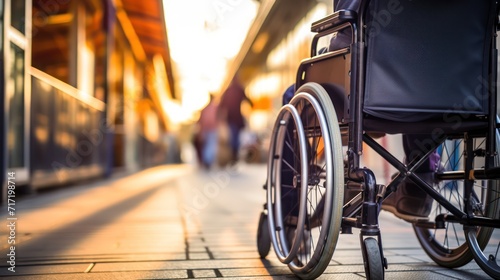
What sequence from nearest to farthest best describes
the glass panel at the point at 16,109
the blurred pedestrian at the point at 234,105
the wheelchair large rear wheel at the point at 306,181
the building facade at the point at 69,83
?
the wheelchair large rear wheel at the point at 306,181, the glass panel at the point at 16,109, the building facade at the point at 69,83, the blurred pedestrian at the point at 234,105

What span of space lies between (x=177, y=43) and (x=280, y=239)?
10442 millimetres

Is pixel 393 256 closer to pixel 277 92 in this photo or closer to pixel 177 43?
pixel 177 43

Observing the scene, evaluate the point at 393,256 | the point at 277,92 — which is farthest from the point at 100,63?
the point at 277,92

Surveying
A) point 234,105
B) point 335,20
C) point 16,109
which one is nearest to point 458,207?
point 335,20

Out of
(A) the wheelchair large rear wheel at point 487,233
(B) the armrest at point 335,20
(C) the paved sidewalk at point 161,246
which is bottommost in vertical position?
(C) the paved sidewalk at point 161,246

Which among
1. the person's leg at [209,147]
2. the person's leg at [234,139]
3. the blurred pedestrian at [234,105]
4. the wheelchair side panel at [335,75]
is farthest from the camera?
the person's leg at [209,147]

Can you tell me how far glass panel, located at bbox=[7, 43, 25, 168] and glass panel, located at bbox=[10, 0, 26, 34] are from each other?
0.60ft

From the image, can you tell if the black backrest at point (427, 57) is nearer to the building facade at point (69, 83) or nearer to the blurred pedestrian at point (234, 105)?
the building facade at point (69, 83)

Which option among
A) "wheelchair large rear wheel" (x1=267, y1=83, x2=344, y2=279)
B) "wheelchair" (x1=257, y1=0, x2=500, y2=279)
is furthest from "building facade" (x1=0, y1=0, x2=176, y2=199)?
"wheelchair" (x1=257, y1=0, x2=500, y2=279)

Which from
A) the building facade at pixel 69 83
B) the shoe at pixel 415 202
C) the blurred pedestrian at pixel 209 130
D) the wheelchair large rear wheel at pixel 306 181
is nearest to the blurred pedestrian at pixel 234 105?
the blurred pedestrian at pixel 209 130

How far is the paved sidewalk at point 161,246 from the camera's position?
6.47 feet

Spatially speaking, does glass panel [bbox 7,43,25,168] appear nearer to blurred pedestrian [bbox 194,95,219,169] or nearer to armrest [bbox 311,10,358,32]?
armrest [bbox 311,10,358,32]

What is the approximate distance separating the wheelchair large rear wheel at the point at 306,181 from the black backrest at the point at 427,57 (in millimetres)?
169

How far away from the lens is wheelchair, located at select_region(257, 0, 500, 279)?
161 centimetres
